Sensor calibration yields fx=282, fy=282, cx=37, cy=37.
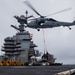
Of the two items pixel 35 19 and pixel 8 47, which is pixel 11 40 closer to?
pixel 8 47

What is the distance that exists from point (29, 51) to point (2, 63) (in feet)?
114

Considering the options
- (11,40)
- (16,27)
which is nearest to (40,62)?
(11,40)

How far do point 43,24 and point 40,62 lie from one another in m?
57.1

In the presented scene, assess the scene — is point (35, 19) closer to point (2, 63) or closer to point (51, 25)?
point (51, 25)

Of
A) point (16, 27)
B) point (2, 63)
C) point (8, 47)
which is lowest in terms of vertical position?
point (2, 63)

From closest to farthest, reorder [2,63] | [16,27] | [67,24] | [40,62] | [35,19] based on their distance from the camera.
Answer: [67,24] → [35,19] → [2,63] → [40,62] → [16,27]

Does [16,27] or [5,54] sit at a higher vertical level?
[16,27]

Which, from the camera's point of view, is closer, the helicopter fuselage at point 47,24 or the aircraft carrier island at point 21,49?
the helicopter fuselage at point 47,24

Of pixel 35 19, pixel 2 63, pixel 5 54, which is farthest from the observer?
pixel 5 54

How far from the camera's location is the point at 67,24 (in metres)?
99.0

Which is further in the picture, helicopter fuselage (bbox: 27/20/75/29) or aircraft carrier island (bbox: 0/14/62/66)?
aircraft carrier island (bbox: 0/14/62/66)

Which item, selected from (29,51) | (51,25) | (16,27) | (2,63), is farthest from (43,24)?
(16,27)

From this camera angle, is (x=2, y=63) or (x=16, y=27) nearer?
(x=2, y=63)

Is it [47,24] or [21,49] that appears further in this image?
[21,49]
